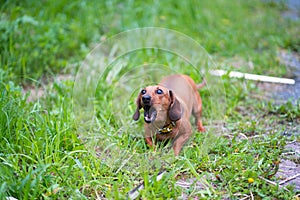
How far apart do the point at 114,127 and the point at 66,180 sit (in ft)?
3.06

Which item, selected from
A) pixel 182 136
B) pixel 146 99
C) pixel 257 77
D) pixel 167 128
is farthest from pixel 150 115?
pixel 257 77

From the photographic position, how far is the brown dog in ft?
9.74

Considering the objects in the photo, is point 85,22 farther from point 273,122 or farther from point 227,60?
point 273,122

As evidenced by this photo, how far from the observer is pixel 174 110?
10.0 ft

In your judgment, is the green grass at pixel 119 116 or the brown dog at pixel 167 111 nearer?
the green grass at pixel 119 116

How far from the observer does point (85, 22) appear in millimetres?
5402

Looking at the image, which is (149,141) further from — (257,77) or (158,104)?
(257,77)

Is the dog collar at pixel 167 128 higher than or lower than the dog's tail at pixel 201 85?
lower

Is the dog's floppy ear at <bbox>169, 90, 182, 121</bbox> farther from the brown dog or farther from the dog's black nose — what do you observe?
the dog's black nose

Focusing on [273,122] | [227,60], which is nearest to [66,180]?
[273,122]

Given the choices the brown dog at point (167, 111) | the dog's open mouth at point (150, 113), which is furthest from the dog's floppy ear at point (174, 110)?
the dog's open mouth at point (150, 113)

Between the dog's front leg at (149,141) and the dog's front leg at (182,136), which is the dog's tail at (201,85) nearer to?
the dog's front leg at (182,136)

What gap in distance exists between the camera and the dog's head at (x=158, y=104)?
2.93 meters

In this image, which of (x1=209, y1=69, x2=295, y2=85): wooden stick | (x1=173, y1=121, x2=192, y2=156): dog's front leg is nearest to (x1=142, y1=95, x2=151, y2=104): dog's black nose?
(x1=173, y1=121, x2=192, y2=156): dog's front leg
